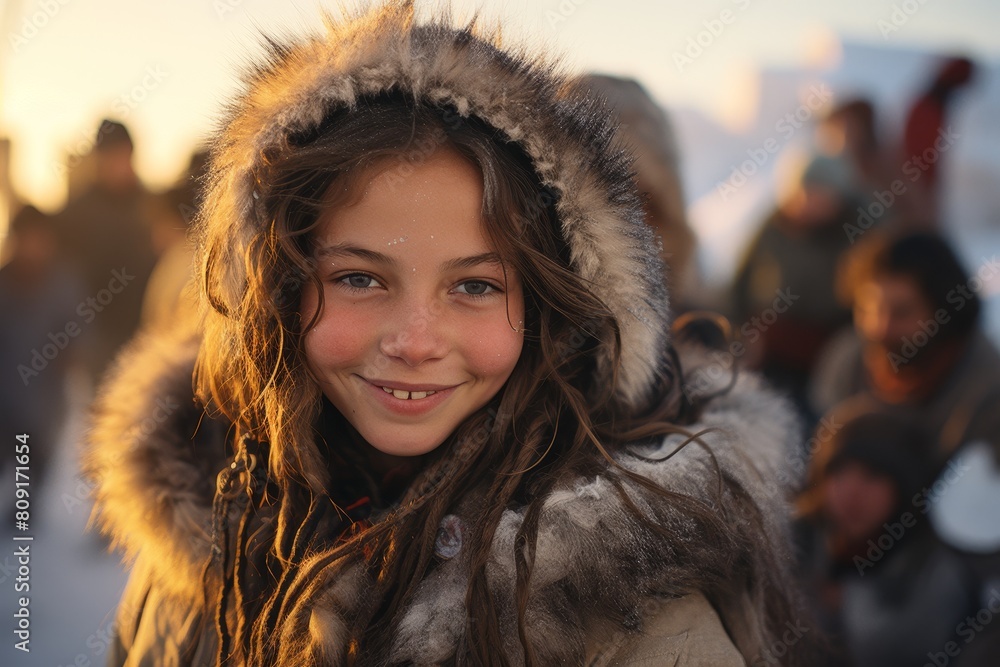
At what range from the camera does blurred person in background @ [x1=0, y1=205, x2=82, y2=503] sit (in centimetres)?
374

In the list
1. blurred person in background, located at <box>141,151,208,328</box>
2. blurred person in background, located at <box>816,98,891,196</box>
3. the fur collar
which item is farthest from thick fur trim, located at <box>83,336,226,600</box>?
blurred person in background, located at <box>816,98,891,196</box>

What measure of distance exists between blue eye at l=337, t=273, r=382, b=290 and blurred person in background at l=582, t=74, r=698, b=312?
137 cm

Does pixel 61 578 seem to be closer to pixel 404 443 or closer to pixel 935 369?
pixel 404 443

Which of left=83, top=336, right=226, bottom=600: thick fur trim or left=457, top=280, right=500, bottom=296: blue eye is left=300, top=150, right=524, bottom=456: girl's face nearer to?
left=457, top=280, right=500, bottom=296: blue eye

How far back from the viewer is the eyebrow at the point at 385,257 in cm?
122

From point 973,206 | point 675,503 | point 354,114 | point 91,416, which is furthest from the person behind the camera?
point 973,206

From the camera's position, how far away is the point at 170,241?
12.0 feet

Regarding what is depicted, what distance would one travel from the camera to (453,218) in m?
1.23

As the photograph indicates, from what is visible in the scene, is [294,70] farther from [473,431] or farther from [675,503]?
[675,503]

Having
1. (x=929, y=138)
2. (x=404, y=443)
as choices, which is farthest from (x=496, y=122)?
(x=929, y=138)

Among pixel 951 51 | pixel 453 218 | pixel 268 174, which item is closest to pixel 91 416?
pixel 268 174

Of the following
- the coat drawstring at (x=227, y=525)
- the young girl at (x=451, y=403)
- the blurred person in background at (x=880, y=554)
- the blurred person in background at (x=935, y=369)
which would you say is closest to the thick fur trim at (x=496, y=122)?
the young girl at (x=451, y=403)

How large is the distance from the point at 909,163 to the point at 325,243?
2976 mm

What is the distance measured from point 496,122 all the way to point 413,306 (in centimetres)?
33
